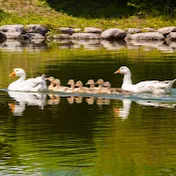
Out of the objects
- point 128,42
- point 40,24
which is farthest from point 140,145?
point 40,24

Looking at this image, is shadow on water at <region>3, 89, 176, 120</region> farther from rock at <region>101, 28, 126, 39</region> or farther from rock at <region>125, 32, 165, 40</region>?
rock at <region>101, 28, 126, 39</region>

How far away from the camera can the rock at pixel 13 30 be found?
46.0 m

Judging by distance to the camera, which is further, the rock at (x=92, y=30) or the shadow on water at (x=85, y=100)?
the rock at (x=92, y=30)

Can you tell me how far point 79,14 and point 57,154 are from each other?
37441mm

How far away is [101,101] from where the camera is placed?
18953 mm

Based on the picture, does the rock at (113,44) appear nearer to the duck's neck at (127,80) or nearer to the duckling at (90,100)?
the duck's neck at (127,80)

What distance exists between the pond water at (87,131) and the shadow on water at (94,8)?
2384cm

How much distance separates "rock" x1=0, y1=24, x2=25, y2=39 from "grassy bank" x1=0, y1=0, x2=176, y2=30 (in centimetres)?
170

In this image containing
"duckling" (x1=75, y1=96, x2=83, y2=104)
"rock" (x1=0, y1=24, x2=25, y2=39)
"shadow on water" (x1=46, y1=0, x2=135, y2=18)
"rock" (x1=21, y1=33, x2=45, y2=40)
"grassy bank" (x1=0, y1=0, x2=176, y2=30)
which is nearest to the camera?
"duckling" (x1=75, y1=96, x2=83, y2=104)

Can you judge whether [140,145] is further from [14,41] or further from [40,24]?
[40,24]

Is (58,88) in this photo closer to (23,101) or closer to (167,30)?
(23,101)

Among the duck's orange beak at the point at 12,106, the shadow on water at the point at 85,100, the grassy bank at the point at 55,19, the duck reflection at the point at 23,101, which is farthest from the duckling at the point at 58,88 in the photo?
the grassy bank at the point at 55,19

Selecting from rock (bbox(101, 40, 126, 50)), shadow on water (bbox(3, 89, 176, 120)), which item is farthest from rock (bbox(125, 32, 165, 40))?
shadow on water (bbox(3, 89, 176, 120))

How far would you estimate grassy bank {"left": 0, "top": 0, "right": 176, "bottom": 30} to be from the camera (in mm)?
48344
